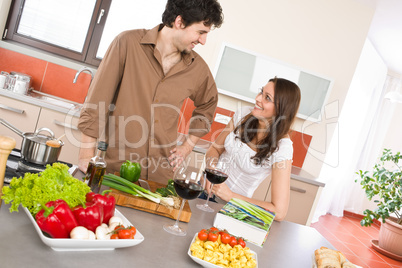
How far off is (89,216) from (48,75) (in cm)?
295

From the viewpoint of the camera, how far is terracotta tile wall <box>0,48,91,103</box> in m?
3.51

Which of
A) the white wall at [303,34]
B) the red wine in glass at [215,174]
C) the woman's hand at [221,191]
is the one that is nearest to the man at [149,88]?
the woman's hand at [221,191]

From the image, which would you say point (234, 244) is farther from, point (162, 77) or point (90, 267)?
point (162, 77)

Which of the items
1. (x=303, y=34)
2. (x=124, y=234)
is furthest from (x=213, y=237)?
(x=303, y=34)

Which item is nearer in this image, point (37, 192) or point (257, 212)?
point (37, 192)

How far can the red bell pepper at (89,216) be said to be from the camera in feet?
3.17

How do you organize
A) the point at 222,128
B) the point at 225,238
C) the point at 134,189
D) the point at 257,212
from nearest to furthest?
1. the point at 225,238
2. the point at 134,189
3. the point at 257,212
4. the point at 222,128

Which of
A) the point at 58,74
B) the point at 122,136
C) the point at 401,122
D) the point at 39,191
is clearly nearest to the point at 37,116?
the point at 58,74

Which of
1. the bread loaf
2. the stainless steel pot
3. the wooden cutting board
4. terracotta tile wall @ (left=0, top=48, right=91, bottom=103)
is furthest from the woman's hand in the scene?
terracotta tile wall @ (left=0, top=48, right=91, bottom=103)

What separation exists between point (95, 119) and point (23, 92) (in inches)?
69.7

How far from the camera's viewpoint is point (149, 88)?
76.7 inches

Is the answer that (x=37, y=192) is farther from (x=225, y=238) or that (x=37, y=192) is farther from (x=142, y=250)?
(x=225, y=238)

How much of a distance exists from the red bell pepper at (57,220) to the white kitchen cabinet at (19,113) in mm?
2275

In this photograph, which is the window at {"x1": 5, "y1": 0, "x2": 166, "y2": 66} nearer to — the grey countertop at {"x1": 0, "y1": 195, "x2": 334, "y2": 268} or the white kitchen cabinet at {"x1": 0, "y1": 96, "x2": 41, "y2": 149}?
the white kitchen cabinet at {"x1": 0, "y1": 96, "x2": 41, "y2": 149}
